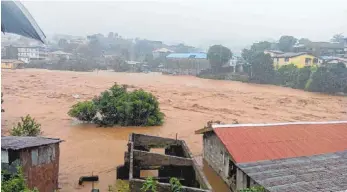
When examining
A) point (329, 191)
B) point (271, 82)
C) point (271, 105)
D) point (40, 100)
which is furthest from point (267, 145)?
point (271, 82)

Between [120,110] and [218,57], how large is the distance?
31.8 metres

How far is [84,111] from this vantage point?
21.6 meters

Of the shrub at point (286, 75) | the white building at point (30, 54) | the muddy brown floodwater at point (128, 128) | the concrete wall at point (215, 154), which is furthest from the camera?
the white building at point (30, 54)

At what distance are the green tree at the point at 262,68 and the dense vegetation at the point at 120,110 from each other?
2644 centimetres

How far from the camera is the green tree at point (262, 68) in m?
45.3

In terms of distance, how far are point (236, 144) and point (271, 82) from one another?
36274 millimetres

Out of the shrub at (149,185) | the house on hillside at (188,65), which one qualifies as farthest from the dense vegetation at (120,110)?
the house on hillside at (188,65)

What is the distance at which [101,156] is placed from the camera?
15.8 meters

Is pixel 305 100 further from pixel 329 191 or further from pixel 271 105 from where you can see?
→ pixel 329 191

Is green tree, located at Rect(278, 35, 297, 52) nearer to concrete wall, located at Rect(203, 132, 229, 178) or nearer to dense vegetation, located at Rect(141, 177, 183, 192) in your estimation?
concrete wall, located at Rect(203, 132, 229, 178)

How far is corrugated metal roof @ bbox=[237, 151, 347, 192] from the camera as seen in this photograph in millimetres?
8117

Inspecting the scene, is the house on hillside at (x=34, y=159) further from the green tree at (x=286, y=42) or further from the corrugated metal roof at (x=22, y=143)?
the green tree at (x=286, y=42)

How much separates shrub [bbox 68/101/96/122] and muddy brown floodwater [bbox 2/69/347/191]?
2.07ft

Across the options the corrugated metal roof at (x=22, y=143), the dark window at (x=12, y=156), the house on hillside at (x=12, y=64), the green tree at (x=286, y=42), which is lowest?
the dark window at (x=12, y=156)
